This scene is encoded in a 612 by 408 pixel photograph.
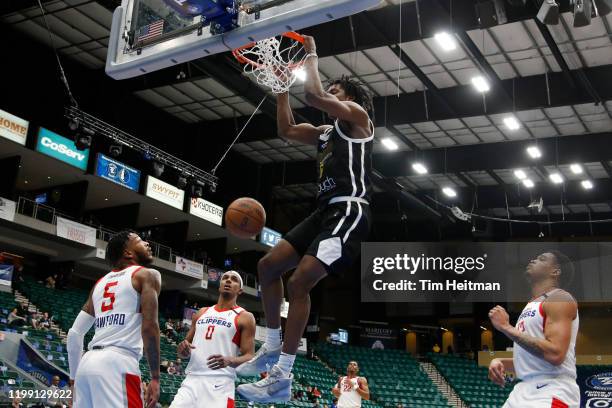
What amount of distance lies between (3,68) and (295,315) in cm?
1834

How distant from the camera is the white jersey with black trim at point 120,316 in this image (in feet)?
15.4

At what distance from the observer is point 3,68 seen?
1964 centimetres

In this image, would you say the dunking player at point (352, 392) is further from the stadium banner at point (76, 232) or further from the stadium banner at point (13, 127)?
the stadium banner at point (13, 127)

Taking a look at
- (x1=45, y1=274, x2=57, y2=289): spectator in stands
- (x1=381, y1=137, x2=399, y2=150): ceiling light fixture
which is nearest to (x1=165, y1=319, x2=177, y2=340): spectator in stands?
(x1=45, y1=274, x2=57, y2=289): spectator in stands

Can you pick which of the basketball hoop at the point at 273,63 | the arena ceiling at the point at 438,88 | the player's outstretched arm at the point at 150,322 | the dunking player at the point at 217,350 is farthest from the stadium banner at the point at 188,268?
the player's outstretched arm at the point at 150,322

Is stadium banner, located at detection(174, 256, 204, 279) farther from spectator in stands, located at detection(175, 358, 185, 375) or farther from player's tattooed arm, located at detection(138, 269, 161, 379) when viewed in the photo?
player's tattooed arm, located at detection(138, 269, 161, 379)

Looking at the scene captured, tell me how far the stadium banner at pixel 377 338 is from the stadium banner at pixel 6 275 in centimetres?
2077

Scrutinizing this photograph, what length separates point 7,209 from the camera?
18891 mm

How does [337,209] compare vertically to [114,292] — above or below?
above

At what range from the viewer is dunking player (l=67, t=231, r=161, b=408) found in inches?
177

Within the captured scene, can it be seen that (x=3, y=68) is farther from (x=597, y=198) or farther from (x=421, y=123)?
(x=597, y=198)

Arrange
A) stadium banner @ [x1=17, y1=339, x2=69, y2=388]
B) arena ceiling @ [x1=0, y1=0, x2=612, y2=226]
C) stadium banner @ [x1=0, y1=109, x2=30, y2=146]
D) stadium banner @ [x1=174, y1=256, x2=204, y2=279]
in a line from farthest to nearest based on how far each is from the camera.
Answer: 1. stadium banner @ [x1=174, y1=256, x2=204, y2=279]
2. stadium banner @ [x1=0, y1=109, x2=30, y2=146]
3. arena ceiling @ [x1=0, y1=0, x2=612, y2=226]
4. stadium banner @ [x1=17, y1=339, x2=69, y2=388]

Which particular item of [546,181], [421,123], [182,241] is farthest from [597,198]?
[182,241]

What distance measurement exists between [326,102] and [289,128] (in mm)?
715
